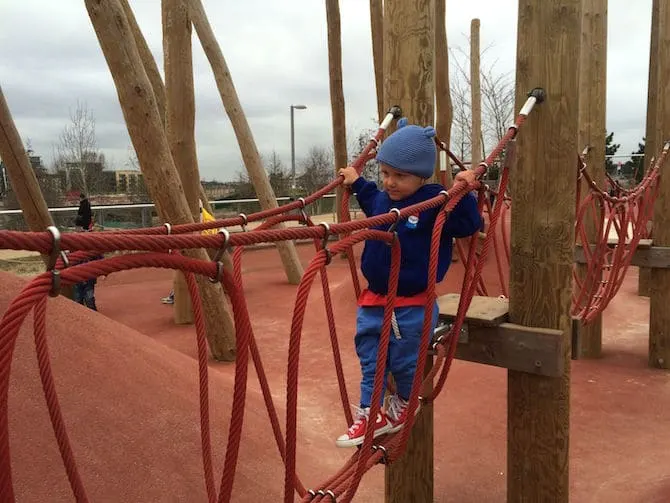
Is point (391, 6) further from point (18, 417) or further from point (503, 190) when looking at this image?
point (18, 417)

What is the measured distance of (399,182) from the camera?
210 centimetres

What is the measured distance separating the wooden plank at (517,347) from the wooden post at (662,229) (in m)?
3.07

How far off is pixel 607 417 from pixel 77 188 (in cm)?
1640

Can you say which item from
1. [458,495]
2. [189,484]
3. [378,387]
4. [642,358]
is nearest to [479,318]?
[378,387]

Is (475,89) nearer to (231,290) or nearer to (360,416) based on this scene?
(360,416)

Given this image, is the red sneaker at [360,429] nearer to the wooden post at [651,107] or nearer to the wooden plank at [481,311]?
the wooden plank at [481,311]

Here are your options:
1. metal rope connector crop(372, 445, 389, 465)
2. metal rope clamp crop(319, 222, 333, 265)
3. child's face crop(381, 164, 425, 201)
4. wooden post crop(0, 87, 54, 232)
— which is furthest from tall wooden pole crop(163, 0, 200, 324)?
metal rope clamp crop(319, 222, 333, 265)

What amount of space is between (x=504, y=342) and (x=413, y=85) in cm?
111

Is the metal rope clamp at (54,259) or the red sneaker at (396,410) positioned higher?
the metal rope clamp at (54,259)

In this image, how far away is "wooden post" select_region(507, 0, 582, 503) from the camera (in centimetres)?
219

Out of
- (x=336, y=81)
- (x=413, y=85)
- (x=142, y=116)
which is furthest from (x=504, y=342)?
(x=336, y=81)

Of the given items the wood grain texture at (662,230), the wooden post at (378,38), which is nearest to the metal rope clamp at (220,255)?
the wood grain texture at (662,230)

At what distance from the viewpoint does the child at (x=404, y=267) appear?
2049mm

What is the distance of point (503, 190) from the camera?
7.70ft
